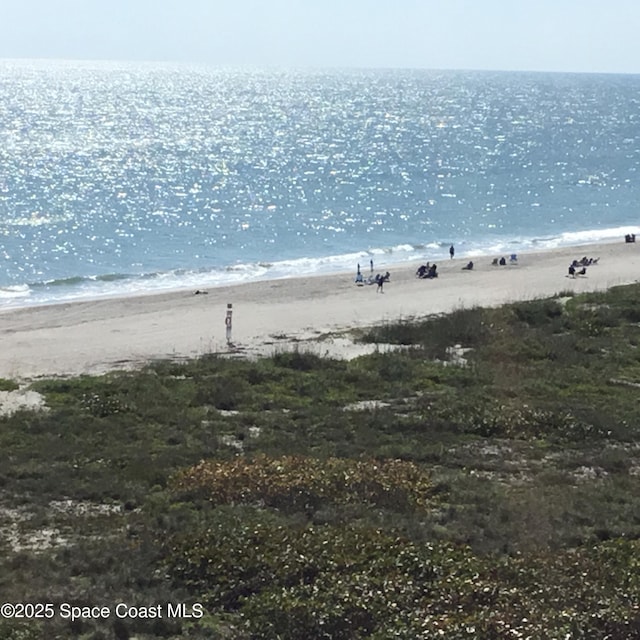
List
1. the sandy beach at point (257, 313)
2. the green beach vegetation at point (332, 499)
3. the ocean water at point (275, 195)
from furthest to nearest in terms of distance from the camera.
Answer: the ocean water at point (275, 195) → the sandy beach at point (257, 313) → the green beach vegetation at point (332, 499)

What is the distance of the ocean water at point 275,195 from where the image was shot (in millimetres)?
50125

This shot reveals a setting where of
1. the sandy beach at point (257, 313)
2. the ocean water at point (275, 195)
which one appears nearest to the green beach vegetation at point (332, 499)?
the sandy beach at point (257, 313)

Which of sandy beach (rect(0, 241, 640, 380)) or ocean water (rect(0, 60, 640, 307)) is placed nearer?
sandy beach (rect(0, 241, 640, 380))

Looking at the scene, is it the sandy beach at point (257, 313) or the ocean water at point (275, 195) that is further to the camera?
the ocean water at point (275, 195)

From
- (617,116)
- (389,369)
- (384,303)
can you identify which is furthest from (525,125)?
(389,369)

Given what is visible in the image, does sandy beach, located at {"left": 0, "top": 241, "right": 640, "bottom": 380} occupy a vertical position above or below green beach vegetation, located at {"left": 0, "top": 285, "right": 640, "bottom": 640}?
below

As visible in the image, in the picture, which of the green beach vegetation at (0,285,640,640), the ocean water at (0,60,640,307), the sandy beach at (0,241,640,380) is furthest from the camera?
the ocean water at (0,60,640,307)

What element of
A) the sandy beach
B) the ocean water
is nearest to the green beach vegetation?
the sandy beach

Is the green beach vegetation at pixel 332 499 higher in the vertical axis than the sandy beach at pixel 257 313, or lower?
higher

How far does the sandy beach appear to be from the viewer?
89.4ft

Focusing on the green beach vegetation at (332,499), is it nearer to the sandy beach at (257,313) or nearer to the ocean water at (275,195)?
the sandy beach at (257,313)

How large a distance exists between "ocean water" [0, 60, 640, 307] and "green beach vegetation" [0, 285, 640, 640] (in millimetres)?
23205

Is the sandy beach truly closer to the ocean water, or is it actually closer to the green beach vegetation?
the green beach vegetation

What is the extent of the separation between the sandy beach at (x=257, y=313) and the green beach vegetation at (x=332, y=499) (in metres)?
4.88
